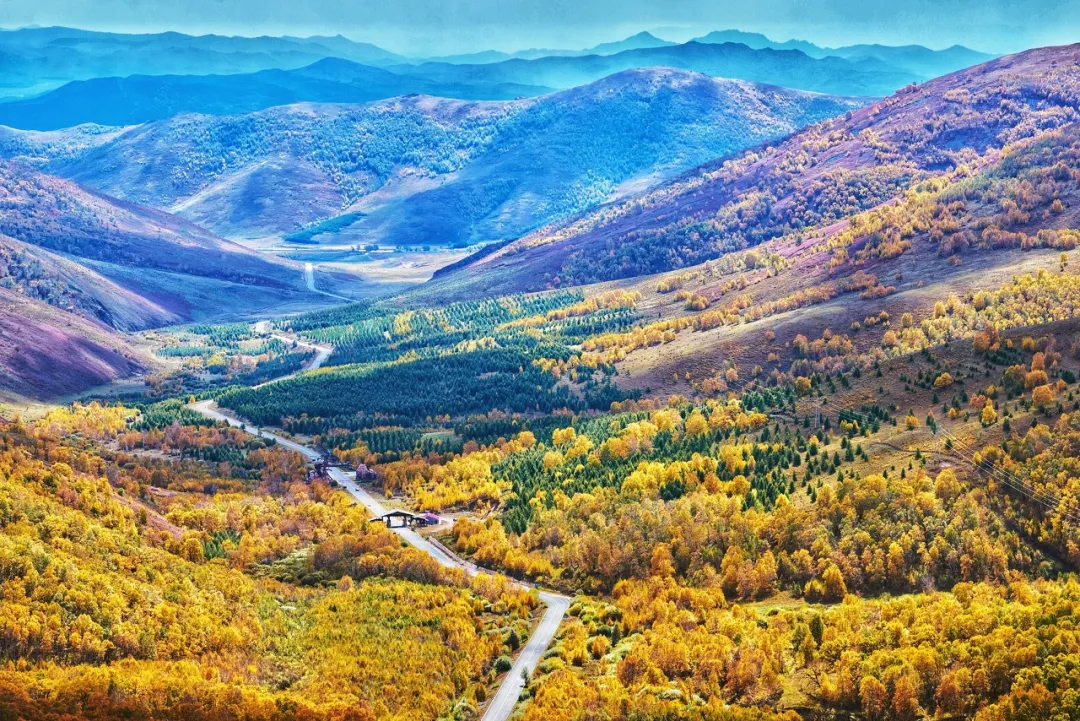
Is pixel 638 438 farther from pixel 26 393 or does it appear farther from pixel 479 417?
pixel 26 393

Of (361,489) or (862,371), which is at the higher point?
(862,371)

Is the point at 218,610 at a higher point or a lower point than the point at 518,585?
higher

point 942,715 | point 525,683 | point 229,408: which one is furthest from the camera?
point 229,408

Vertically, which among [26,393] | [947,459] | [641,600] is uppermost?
[947,459]

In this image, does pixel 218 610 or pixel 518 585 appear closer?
pixel 218 610

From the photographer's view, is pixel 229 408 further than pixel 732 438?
Yes

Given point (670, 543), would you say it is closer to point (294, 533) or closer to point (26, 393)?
point (294, 533)

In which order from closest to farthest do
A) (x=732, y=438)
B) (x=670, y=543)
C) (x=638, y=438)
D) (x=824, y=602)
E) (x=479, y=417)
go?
(x=824, y=602), (x=670, y=543), (x=732, y=438), (x=638, y=438), (x=479, y=417)

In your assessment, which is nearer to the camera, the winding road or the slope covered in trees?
the slope covered in trees

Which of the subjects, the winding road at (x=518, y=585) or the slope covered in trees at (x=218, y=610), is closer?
the slope covered in trees at (x=218, y=610)

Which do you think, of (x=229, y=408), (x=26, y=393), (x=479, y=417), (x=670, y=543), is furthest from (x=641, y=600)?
(x=26, y=393)
